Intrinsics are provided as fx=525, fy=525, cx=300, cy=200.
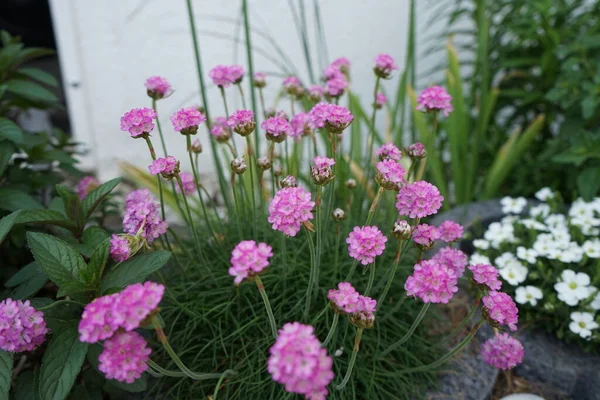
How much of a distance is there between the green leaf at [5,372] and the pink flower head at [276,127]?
64 centimetres

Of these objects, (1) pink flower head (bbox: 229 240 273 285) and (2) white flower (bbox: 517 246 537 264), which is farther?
(2) white flower (bbox: 517 246 537 264)

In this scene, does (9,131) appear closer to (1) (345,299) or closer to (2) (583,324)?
(1) (345,299)

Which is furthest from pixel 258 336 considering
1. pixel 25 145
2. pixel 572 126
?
pixel 572 126

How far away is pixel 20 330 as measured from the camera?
2.86ft

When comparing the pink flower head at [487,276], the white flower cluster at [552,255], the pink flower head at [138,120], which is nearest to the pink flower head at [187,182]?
the pink flower head at [138,120]

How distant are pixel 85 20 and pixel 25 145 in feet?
4.90

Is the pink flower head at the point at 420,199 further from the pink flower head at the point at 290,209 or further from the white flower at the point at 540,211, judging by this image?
the white flower at the point at 540,211

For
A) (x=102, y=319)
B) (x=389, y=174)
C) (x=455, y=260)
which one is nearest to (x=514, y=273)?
(x=455, y=260)

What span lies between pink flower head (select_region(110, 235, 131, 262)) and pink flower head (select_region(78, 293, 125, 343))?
8.7 inches

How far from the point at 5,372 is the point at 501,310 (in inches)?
34.6

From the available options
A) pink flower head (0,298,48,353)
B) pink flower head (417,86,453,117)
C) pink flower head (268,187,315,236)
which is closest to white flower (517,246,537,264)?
pink flower head (417,86,453,117)

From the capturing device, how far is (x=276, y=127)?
1.10 metres

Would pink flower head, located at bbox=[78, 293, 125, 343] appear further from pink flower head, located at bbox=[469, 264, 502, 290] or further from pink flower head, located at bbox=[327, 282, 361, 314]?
pink flower head, located at bbox=[469, 264, 502, 290]

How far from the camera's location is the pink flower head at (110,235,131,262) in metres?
0.98
